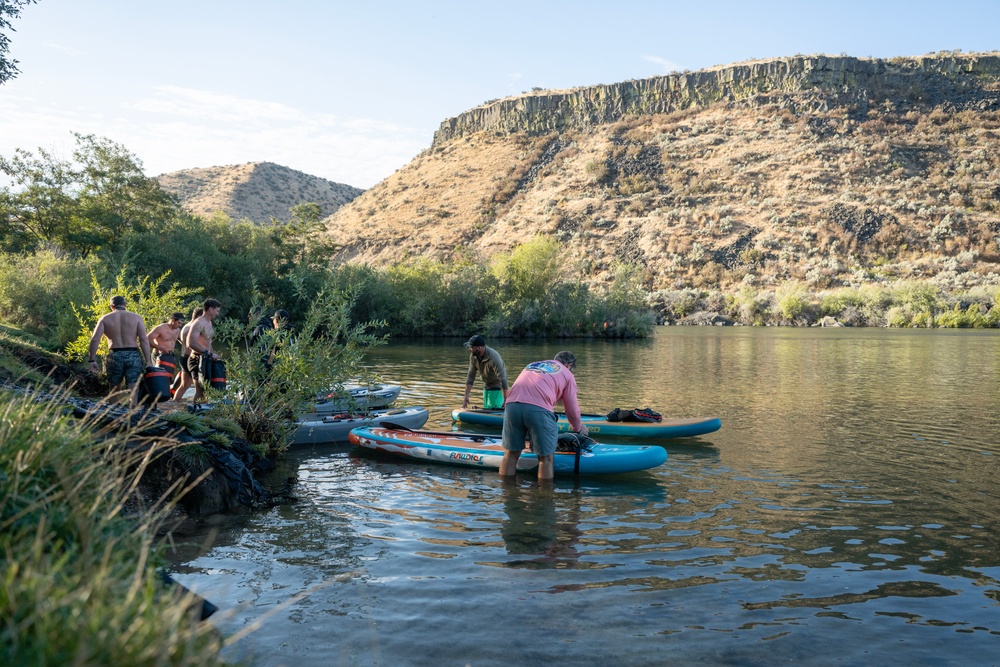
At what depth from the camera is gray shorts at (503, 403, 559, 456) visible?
10016 mm

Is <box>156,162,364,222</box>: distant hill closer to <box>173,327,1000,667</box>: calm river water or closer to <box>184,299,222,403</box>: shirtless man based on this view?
<box>184,299,222,403</box>: shirtless man

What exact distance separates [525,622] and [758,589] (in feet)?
6.89

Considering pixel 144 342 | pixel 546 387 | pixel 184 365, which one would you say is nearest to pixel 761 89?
pixel 184 365

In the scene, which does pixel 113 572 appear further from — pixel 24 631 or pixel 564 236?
pixel 564 236

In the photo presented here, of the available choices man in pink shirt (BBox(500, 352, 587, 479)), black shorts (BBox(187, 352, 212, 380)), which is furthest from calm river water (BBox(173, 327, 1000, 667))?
black shorts (BBox(187, 352, 212, 380))

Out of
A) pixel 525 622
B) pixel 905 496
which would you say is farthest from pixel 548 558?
pixel 905 496

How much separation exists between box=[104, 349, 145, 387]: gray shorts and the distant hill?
91469mm

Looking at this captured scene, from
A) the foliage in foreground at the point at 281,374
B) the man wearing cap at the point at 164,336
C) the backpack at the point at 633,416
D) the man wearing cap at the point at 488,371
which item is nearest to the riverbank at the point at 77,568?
the foliage in foreground at the point at 281,374

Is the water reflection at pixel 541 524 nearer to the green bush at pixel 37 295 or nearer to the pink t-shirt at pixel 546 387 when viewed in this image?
the pink t-shirt at pixel 546 387

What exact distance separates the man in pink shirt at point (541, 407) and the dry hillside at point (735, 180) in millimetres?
A: 49684

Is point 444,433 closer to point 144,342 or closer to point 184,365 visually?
point 144,342

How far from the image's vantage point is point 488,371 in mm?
14680

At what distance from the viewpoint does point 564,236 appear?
79.8m

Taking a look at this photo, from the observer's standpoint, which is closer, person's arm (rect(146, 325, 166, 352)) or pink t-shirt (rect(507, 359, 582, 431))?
pink t-shirt (rect(507, 359, 582, 431))
